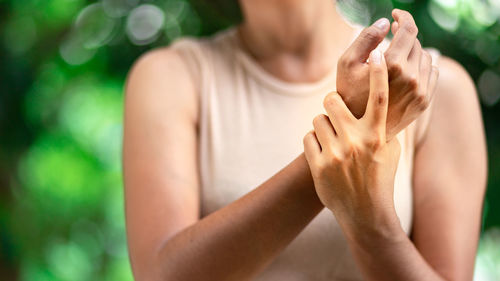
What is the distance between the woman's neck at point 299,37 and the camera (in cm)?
64

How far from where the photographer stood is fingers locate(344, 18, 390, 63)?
42 cm

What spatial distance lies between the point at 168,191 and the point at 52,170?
78cm

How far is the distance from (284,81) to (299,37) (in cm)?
5

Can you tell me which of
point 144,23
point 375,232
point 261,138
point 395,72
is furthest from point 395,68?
point 144,23

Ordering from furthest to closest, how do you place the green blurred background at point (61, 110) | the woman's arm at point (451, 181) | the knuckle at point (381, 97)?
the green blurred background at point (61, 110), the woman's arm at point (451, 181), the knuckle at point (381, 97)

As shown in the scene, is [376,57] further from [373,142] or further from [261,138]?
[261,138]

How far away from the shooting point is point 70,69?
1281 millimetres

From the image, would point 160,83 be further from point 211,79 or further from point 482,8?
point 482,8

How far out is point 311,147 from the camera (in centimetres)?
44

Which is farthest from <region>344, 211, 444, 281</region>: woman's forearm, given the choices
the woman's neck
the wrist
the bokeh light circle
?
the bokeh light circle

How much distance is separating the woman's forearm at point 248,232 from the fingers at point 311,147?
0.03m

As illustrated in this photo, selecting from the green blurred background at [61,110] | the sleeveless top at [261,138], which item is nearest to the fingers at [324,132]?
the sleeveless top at [261,138]

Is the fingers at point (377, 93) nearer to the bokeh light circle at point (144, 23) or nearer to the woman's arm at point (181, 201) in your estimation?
the woman's arm at point (181, 201)

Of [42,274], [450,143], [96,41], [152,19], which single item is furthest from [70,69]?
[450,143]
